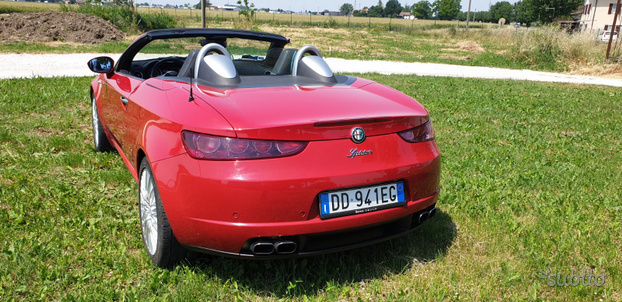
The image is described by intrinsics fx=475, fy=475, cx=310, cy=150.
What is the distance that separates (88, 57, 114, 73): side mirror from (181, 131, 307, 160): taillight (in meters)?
2.37

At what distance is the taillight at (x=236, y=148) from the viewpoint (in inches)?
88.8

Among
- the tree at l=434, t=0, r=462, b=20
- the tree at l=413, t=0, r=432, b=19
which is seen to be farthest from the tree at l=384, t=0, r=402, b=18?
the tree at l=434, t=0, r=462, b=20

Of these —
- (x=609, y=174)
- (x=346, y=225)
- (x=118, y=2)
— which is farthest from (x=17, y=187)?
(x=118, y=2)

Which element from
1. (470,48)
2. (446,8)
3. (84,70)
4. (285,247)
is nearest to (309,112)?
(285,247)

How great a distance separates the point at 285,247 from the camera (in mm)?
2375

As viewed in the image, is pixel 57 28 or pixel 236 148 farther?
pixel 57 28

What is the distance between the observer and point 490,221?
11.7 feet

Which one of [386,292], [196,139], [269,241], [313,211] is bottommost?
[386,292]

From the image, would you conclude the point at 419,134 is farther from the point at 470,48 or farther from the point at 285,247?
the point at 470,48

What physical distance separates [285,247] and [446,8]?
112 meters

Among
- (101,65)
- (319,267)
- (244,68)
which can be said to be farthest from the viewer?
(101,65)

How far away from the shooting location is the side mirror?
4215 mm

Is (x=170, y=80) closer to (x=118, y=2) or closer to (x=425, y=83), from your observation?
(x=425, y=83)

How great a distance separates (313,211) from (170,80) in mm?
1473
